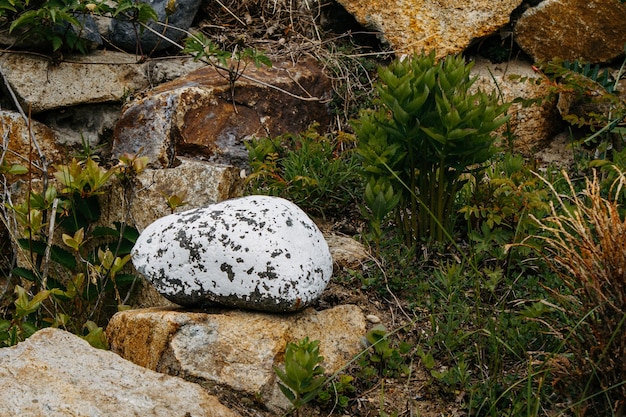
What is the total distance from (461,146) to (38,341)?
6.62 ft

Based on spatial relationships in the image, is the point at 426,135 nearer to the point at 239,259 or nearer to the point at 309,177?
the point at 309,177

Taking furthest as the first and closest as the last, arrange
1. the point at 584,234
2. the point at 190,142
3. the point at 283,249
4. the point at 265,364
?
the point at 190,142 → the point at 283,249 → the point at 265,364 → the point at 584,234

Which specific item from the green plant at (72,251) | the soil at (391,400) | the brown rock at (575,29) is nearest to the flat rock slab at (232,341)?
the soil at (391,400)

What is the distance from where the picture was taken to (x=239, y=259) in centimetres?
331

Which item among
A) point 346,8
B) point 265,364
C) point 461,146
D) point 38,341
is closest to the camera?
point 38,341

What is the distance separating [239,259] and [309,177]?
111 cm

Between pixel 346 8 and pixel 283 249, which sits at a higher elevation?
pixel 346 8

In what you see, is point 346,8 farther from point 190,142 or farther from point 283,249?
point 283,249

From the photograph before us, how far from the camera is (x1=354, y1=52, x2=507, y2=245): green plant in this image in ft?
Result: 11.6

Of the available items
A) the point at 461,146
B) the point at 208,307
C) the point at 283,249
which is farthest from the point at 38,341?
the point at 461,146

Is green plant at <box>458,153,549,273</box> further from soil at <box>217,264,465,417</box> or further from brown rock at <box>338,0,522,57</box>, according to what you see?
brown rock at <box>338,0,522,57</box>

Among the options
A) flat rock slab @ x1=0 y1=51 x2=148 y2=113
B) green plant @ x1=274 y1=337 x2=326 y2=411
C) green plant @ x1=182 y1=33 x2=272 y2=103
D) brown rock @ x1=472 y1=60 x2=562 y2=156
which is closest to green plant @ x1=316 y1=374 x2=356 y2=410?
green plant @ x1=274 y1=337 x2=326 y2=411

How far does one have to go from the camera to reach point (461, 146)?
11.8 feet

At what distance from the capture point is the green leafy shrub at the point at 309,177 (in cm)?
427
